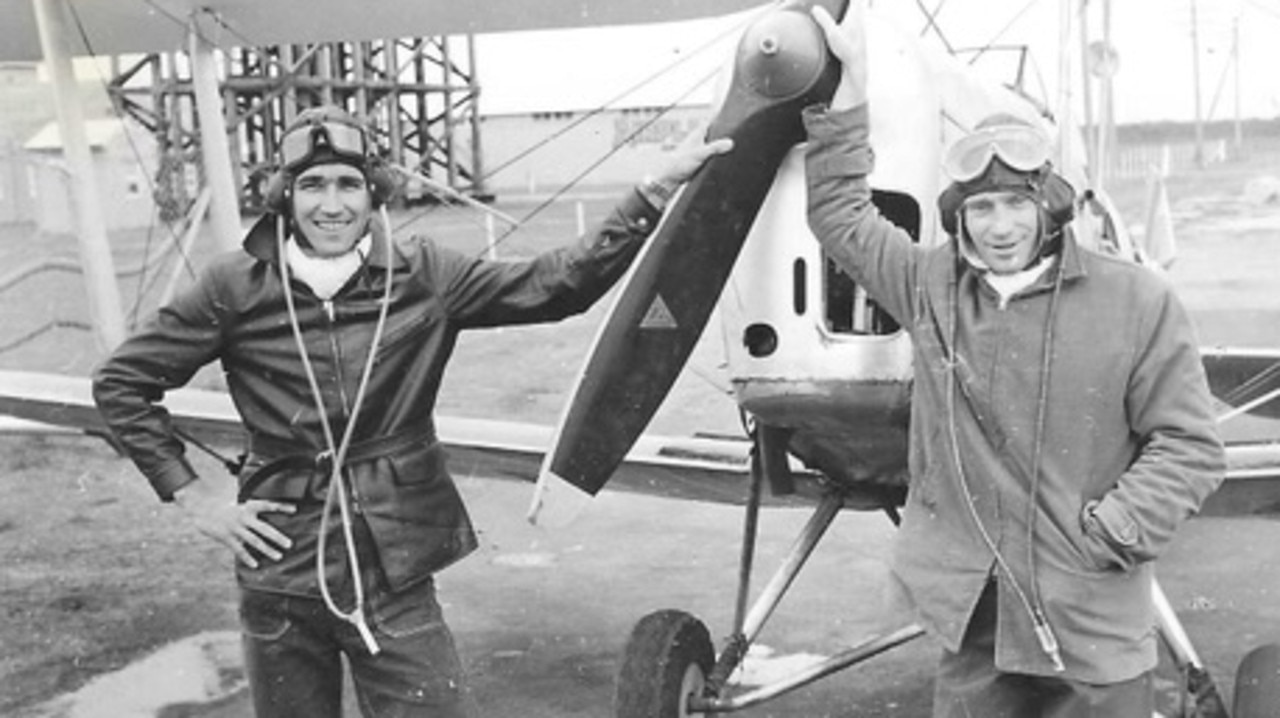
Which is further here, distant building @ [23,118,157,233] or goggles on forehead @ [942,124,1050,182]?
distant building @ [23,118,157,233]

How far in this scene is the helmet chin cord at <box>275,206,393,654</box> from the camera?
275cm

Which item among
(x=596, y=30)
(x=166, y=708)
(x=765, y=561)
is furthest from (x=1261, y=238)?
(x=166, y=708)

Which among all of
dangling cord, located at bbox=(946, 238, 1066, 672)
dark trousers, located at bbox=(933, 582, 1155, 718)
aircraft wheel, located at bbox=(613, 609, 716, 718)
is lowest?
aircraft wheel, located at bbox=(613, 609, 716, 718)

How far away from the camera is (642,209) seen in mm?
2996

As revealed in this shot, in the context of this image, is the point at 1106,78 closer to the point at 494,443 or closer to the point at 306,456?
the point at 494,443

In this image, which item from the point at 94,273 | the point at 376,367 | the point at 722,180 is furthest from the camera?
the point at 94,273

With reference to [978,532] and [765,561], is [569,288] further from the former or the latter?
[765,561]

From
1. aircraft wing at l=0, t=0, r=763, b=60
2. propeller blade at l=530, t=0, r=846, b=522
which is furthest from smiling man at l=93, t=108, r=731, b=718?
aircraft wing at l=0, t=0, r=763, b=60

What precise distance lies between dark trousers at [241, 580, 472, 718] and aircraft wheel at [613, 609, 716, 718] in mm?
919

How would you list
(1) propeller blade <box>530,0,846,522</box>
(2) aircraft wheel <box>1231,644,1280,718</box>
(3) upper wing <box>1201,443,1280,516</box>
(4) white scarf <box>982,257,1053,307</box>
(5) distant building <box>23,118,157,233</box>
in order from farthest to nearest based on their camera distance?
1. (5) distant building <box>23,118,157,233</box>
2. (3) upper wing <box>1201,443,1280,516</box>
3. (2) aircraft wheel <box>1231,644,1280,718</box>
4. (1) propeller blade <box>530,0,846,522</box>
5. (4) white scarf <box>982,257,1053,307</box>

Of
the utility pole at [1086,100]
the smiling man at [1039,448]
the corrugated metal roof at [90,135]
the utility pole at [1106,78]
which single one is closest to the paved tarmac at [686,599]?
the utility pole at [1086,100]

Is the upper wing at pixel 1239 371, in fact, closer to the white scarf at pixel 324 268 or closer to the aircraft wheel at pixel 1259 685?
the aircraft wheel at pixel 1259 685

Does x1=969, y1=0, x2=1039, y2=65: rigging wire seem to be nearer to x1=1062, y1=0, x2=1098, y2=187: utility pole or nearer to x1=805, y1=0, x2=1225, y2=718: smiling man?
x1=1062, y1=0, x2=1098, y2=187: utility pole

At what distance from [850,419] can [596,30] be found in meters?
5.58
